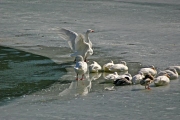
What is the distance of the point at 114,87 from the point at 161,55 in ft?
11.3

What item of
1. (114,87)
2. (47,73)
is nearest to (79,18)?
(47,73)

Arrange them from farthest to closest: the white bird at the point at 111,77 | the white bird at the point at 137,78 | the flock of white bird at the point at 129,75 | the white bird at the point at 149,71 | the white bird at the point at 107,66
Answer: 1. the white bird at the point at 107,66
2. the white bird at the point at 149,71
3. the white bird at the point at 111,77
4. the white bird at the point at 137,78
5. the flock of white bird at the point at 129,75

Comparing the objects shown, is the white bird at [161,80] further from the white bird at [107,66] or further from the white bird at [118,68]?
the white bird at [107,66]

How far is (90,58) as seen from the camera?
1370 cm

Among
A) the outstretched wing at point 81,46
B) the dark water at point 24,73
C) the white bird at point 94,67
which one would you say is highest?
the outstretched wing at point 81,46

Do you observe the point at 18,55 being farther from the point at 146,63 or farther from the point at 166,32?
the point at 166,32

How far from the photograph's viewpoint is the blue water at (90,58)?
8930mm

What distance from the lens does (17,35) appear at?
17594mm

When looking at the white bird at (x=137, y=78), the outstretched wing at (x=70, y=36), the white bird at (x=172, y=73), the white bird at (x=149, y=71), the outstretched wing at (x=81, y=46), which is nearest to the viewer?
the white bird at (x=137, y=78)

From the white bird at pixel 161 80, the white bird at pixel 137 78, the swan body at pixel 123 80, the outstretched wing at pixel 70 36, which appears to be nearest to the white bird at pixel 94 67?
the swan body at pixel 123 80

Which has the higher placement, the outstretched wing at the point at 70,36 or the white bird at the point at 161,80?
the outstretched wing at the point at 70,36

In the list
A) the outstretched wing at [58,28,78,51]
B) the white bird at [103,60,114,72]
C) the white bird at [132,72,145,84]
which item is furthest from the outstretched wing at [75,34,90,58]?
the white bird at [132,72,145,84]

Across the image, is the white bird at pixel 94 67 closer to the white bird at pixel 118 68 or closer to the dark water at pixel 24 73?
the white bird at pixel 118 68

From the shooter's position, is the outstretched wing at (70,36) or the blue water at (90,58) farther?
the outstretched wing at (70,36)
